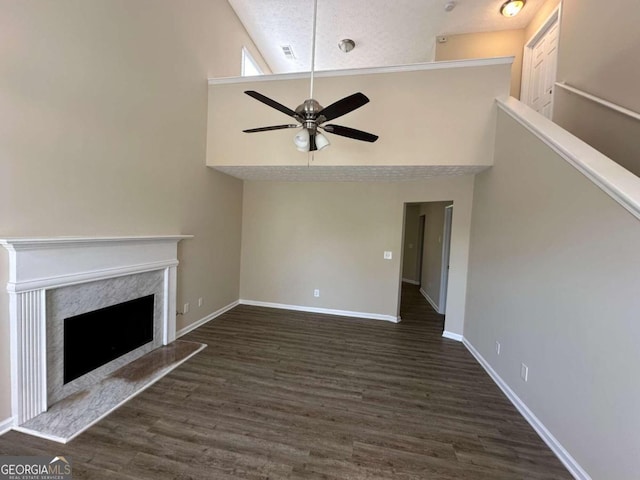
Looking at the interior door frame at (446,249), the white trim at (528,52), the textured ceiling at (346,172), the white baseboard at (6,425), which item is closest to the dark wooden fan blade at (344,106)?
the textured ceiling at (346,172)

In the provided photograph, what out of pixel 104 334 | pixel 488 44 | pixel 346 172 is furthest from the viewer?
pixel 488 44

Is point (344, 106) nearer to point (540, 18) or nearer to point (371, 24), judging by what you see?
point (371, 24)

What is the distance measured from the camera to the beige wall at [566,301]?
1493 millimetres

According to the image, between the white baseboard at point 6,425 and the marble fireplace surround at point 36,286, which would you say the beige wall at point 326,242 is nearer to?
the marble fireplace surround at point 36,286

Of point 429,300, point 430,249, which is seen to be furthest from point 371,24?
point 429,300

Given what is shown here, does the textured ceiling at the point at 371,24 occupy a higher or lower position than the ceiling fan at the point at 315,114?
higher

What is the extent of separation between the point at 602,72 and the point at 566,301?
3.04 m

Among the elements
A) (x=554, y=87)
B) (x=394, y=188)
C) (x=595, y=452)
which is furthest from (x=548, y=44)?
(x=595, y=452)

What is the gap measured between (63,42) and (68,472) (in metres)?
3.11

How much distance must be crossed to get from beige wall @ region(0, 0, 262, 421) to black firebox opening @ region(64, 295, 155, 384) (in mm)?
461

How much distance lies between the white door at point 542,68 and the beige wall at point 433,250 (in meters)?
2.14

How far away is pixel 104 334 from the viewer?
2.73 m

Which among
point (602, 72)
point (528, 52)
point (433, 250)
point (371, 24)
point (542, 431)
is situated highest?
point (371, 24)

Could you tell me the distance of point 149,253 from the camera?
3.05 m
